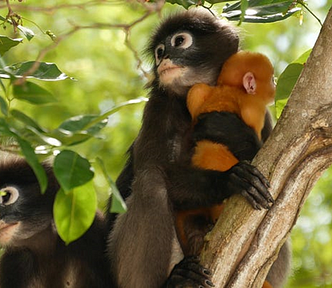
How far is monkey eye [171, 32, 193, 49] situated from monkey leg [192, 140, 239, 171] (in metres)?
0.84

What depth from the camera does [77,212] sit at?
106 inches

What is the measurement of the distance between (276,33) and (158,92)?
18.9ft

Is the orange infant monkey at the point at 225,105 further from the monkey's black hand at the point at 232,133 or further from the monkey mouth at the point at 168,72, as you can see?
the monkey mouth at the point at 168,72

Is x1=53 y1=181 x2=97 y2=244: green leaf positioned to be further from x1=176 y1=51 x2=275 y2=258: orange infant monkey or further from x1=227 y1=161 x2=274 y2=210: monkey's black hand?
x1=176 y1=51 x2=275 y2=258: orange infant monkey

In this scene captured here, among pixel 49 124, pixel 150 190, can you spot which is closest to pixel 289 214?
pixel 150 190

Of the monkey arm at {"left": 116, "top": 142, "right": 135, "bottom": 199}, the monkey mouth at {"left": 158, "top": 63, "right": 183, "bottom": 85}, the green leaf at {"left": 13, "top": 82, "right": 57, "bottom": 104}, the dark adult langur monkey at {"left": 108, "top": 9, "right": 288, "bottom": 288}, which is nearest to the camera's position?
the green leaf at {"left": 13, "top": 82, "right": 57, "bottom": 104}

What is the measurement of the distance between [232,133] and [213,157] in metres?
0.19

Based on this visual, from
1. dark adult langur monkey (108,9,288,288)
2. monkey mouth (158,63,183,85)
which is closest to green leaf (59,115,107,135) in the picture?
dark adult langur monkey (108,9,288,288)

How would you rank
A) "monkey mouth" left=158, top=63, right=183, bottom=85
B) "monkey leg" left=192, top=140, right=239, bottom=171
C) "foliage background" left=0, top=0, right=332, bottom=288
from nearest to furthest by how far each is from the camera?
1. "monkey leg" left=192, top=140, right=239, bottom=171
2. "monkey mouth" left=158, top=63, right=183, bottom=85
3. "foliage background" left=0, top=0, right=332, bottom=288

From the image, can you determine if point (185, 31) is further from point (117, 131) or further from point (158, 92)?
point (117, 131)

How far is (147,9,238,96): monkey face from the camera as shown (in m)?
5.00

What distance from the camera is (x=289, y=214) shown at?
12.5 feet

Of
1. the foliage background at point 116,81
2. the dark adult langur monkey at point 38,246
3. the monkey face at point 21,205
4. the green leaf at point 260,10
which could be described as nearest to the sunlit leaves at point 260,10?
the green leaf at point 260,10

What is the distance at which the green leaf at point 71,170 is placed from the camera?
2492 mm
